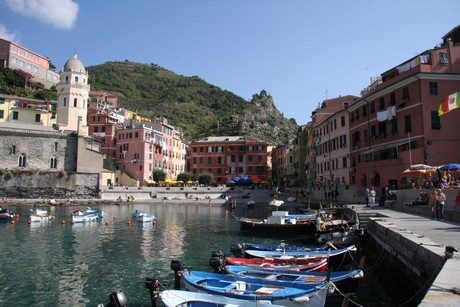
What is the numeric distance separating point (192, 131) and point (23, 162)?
82.4m

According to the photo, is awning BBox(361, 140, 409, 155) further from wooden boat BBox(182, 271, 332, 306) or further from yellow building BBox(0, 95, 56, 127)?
yellow building BBox(0, 95, 56, 127)

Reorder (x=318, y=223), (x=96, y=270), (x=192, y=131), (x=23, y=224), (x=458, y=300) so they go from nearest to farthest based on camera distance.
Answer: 1. (x=458, y=300)
2. (x=96, y=270)
3. (x=318, y=223)
4. (x=23, y=224)
5. (x=192, y=131)

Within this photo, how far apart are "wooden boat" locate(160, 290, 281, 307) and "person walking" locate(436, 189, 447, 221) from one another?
1585 cm

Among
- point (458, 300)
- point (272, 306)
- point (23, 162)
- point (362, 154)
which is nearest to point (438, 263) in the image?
point (458, 300)

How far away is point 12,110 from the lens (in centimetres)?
7500

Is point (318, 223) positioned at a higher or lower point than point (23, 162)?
lower

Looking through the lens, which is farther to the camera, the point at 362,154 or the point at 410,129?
the point at 362,154

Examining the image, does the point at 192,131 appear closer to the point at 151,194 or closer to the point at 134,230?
the point at 151,194

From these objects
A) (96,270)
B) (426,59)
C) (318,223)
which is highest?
(426,59)

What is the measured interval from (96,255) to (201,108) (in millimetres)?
157708

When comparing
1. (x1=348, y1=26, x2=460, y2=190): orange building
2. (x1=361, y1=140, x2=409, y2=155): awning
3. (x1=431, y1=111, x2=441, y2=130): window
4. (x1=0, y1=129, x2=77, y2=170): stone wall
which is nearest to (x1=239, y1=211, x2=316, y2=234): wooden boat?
(x1=348, y1=26, x2=460, y2=190): orange building

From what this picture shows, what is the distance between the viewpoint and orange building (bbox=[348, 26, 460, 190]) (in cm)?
3453

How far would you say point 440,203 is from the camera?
2142cm

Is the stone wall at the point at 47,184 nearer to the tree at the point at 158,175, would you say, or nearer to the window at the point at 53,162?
the window at the point at 53,162
